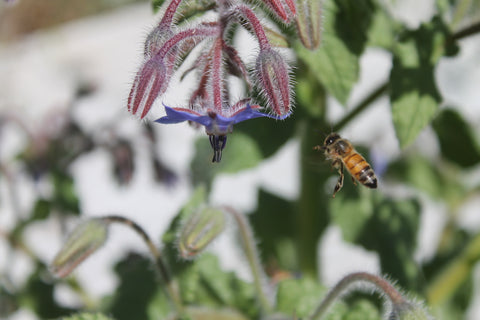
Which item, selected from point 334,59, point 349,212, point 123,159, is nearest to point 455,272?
point 349,212

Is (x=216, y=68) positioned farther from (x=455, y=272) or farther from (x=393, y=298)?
(x=455, y=272)

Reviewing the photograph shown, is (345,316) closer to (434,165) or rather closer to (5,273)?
(5,273)

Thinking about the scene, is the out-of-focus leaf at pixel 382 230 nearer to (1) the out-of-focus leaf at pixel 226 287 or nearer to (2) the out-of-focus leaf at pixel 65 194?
(1) the out-of-focus leaf at pixel 226 287

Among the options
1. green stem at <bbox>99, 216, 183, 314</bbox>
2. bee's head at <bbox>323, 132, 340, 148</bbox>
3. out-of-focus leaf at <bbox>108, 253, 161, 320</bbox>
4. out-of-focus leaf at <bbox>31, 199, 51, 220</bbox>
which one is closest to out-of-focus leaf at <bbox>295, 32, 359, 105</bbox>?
bee's head at <bbox>323, 132, 340, 148</bbox>

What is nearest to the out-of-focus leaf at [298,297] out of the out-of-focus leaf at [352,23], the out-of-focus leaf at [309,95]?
the out-of-focus leaf at [309,95]

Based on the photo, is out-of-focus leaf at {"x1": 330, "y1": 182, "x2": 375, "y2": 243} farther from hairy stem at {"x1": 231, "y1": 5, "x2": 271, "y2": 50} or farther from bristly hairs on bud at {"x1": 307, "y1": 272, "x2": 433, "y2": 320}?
hairy stem at {"x1": 231, "y1": 5, "x2": 271, "y2": 50}
